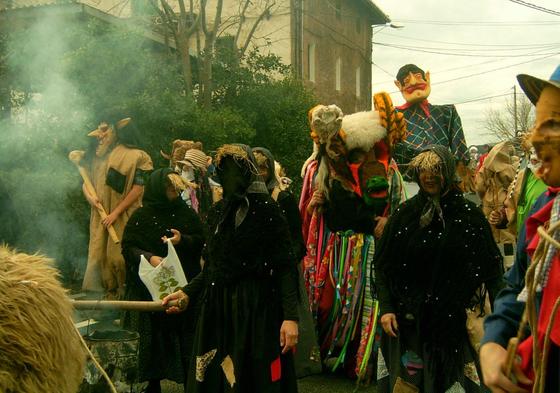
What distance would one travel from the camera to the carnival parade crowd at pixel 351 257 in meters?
2.11

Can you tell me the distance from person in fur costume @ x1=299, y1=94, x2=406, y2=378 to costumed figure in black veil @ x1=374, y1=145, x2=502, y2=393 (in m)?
1.90

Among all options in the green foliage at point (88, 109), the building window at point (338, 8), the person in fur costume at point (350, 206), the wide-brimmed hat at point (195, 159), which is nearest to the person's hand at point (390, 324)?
the person in fur costume at point (350, 206)

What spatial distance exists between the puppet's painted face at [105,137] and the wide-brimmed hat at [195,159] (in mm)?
1057

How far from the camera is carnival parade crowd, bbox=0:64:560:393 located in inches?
83.2

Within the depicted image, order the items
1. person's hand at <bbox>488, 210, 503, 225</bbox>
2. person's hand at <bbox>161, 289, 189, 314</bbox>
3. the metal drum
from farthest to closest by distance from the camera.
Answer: person's hand at <bbox>488, 210, 503, 225</bbox> → the metal drum → person's hand at <bbox>161, 289, 189, 314</bbox>

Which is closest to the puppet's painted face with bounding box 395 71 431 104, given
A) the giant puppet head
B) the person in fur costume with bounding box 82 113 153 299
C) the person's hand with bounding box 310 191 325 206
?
the giant puppet head

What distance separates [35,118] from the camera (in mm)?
10297

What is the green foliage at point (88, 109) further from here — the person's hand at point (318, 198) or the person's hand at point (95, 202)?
the person's hand at point (318, 198)

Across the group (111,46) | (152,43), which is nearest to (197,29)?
(152,43)

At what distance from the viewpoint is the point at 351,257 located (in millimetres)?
6434

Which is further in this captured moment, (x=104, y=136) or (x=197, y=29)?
(x=197, y=29)

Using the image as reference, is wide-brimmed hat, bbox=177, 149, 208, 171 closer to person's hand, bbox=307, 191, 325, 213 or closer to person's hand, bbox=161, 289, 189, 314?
person's hand, bbox=307, 191, 325, 213

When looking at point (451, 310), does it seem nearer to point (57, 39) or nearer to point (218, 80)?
point (57, 39)

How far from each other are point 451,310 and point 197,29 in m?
15.1
